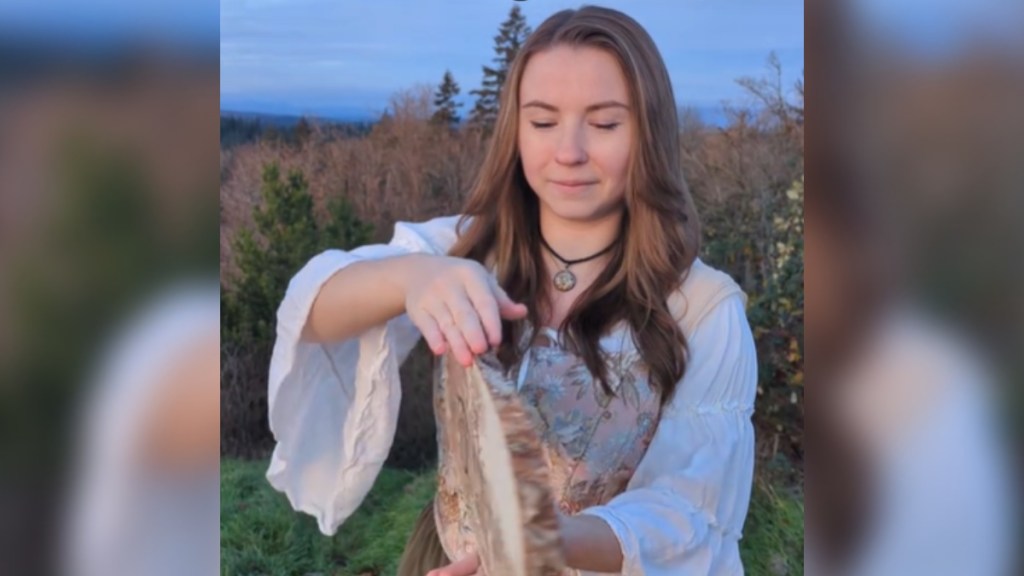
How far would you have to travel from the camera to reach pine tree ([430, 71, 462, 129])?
1.47 m

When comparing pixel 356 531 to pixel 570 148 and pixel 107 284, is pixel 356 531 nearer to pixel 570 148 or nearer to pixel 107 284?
pixel 107 284

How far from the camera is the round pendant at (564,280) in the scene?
146 centimetres

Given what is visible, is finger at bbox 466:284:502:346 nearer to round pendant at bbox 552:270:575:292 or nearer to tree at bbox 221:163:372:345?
round pendant at bbox 552:270:575:292

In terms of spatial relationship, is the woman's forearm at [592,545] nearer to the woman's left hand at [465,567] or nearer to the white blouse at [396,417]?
the white blouse at [396,417]

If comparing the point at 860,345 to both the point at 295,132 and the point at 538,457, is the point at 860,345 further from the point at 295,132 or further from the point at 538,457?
the point at 295,132

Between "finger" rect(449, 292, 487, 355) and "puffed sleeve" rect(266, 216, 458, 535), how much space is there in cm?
15

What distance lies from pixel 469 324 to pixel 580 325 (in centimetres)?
24

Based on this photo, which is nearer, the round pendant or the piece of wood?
the piece of wood

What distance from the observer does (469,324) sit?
1280 millimetres

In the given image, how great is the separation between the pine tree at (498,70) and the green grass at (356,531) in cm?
62

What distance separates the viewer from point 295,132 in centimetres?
149

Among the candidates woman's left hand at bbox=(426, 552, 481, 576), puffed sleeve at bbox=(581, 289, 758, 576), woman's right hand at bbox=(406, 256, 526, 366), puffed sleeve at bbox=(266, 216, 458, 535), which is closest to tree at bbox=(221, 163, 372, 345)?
puffed sleeve at bbox=(266, 216, 458, 535)

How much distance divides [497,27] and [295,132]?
378mm

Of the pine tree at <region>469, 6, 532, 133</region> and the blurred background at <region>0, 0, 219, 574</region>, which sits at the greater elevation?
the pine tree at <region>469, 6, 532, 133</region>
